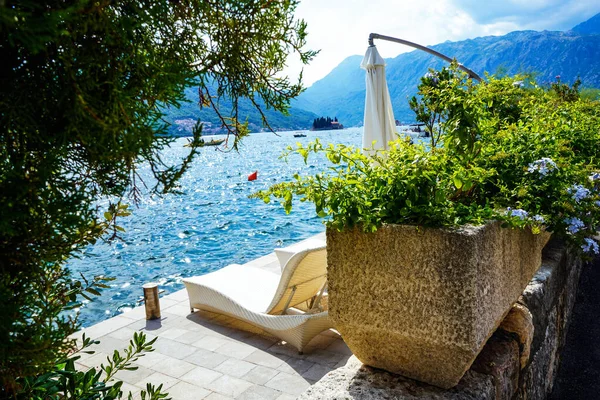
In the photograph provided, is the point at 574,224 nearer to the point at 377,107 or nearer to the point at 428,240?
the point at 428,240

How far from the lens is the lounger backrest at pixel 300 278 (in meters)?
4.11

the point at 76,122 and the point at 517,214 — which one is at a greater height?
the point at 76,122

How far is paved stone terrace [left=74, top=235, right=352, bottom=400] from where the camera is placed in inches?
147

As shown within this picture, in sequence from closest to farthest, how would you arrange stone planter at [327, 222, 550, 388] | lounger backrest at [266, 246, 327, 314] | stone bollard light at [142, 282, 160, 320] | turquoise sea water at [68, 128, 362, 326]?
stone planter at [327, 222, 550, 388], lounger backrest at [266, 246, 327, 314], stone bollard light at [142, 282, 160, 320], turquoise sea water at [68, 128, 362, 326]

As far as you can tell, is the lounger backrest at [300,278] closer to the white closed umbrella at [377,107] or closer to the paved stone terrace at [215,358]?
the paved stone terrace at [215,358]

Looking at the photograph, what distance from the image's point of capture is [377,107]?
6.08m

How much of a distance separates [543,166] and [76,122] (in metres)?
2.12

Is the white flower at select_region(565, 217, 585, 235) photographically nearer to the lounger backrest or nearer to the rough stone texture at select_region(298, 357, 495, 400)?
the rough stone texture at select_region(298, 357, 495, 400)

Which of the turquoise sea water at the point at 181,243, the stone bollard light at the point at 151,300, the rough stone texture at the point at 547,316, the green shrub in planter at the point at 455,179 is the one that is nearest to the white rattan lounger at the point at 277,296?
the stone bollard light at the point at 151,300

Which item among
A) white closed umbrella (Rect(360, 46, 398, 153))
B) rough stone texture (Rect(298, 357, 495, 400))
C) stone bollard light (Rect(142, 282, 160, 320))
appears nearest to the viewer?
rough stone texture (Rect(298, 357, 495, 400))

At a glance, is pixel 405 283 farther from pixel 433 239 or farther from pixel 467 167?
pixel 467 167

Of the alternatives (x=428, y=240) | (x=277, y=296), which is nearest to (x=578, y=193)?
(x=428, y=240)

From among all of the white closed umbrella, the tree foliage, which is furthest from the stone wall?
the white closed umbrella

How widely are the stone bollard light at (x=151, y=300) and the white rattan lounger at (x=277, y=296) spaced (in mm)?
385
